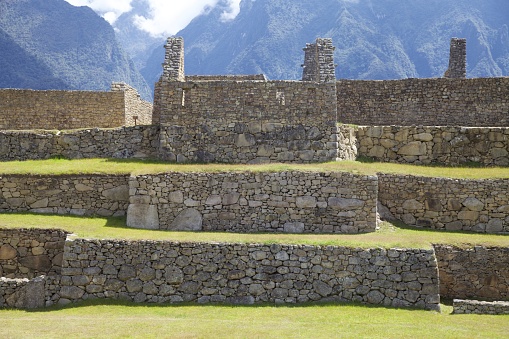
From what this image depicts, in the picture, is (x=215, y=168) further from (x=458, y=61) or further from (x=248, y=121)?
(x=458, y=61)

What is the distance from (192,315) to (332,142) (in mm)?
10403

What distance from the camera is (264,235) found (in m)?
21.7

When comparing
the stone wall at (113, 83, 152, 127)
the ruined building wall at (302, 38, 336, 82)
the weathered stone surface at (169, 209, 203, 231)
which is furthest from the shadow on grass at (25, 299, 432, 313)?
the stone wall at (113, 83, 152, 127)

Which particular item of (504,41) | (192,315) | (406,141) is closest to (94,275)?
(192,315)

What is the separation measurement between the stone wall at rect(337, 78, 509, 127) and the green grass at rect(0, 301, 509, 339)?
45.0 ft

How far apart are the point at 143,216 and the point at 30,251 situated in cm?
401

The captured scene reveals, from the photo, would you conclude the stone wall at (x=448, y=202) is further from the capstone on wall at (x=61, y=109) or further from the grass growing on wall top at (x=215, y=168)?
the capstone on wall at (x=61, y=109)

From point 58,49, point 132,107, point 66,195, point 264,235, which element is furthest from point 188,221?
point 58,49

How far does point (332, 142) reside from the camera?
1007 inches

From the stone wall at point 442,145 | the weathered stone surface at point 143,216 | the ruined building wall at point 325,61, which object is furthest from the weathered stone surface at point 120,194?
the stone wall at point 442,145

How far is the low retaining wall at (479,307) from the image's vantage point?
18688 mm

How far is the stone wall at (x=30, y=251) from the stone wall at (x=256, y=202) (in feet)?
9.23

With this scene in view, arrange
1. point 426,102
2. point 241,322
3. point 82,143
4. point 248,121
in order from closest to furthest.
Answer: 1. point 241,322
2. point 248,121
3. point 82,143
4. point 426,102

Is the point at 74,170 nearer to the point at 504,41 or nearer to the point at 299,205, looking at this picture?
the point at 299,205
